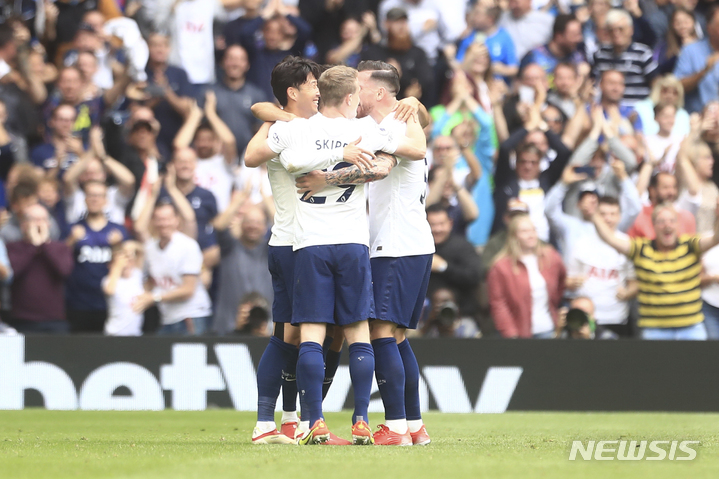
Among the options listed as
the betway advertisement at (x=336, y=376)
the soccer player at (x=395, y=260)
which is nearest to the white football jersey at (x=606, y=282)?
the betway advertisement at (x=336, y=376)

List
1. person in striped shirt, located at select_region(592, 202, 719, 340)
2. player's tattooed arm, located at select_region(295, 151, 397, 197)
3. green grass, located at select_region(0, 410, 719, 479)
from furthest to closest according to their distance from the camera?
person in striped shirt, located at select_region(592, 202, 719, 340) → player's tattooed arm, located at select_region(295, 151, 397, 197) → green grass, located at select_region(0, 410, 719, 479)

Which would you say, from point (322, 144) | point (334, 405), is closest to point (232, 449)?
point (322, 144)

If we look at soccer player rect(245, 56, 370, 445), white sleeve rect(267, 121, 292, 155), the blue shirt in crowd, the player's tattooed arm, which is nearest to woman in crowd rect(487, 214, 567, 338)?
the blue shirt in crowd

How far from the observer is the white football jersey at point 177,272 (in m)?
11.0

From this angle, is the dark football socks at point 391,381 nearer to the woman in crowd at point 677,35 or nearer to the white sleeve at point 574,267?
the white sleeve at point 574,267

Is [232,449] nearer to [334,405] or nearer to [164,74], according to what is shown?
[334,405]

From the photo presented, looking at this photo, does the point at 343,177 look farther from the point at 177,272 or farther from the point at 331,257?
the point at 177,272

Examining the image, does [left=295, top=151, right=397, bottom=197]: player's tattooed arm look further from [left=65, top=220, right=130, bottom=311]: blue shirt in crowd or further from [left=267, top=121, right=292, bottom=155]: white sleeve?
[left=65, top=220, right=130, bottom=311]: blue shirt in crowd

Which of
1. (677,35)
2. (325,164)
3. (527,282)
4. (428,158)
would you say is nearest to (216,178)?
(428,158)

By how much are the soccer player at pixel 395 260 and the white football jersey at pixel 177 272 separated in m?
4.73

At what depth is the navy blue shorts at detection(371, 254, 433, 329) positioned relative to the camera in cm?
642

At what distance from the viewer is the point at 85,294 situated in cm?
1114

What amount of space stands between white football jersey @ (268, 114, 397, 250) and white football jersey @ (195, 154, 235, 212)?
606cm

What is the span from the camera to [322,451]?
18.6ft
